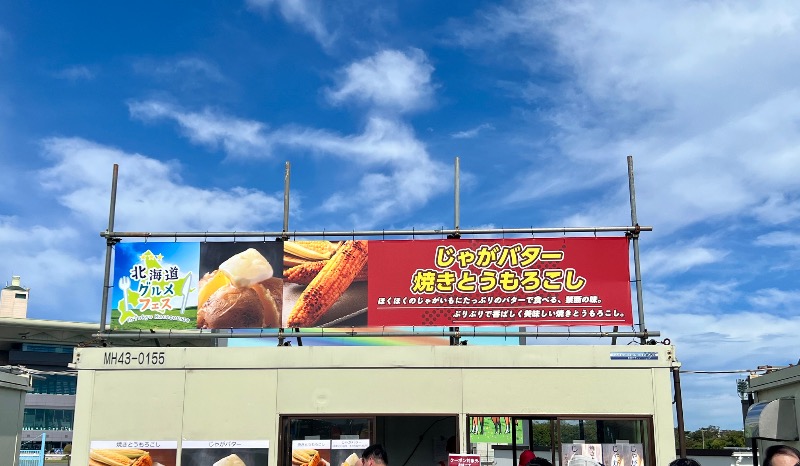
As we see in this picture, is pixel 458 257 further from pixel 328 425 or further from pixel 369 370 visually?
pixel 328 425

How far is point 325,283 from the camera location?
13703 millimetres

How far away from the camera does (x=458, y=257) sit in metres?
13.6

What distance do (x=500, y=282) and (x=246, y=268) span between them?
4.54 metres

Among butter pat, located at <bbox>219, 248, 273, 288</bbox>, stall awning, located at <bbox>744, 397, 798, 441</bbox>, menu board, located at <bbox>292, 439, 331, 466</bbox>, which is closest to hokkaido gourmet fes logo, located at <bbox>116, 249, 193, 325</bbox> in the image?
butter pat, located at <bbox>219, 248, 273, 288</bbox>

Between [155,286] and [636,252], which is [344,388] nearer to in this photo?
[155,286]

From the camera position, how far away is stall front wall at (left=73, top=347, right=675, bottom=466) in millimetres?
12531

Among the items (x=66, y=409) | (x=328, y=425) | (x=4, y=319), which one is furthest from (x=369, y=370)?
(x=66, y=409)

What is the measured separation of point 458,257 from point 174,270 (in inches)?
201

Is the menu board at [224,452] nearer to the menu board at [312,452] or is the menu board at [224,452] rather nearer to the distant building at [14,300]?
the menu board at [312,452]

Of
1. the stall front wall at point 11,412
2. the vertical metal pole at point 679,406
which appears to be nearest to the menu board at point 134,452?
the stall front wall at point 11,412

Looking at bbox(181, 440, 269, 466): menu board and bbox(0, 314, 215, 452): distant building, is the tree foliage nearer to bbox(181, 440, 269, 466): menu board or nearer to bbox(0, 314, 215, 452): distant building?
bbox(181, 440, 269, 466): menu board

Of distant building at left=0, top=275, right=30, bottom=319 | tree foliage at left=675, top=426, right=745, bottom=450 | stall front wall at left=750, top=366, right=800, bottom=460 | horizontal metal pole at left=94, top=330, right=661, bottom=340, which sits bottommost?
tree foliage at left=675, top=426, right=745, bottom=450

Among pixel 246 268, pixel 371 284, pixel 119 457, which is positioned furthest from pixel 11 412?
pixel 371 284

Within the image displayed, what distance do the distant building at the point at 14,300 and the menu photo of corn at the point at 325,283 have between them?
6189 centimetres
